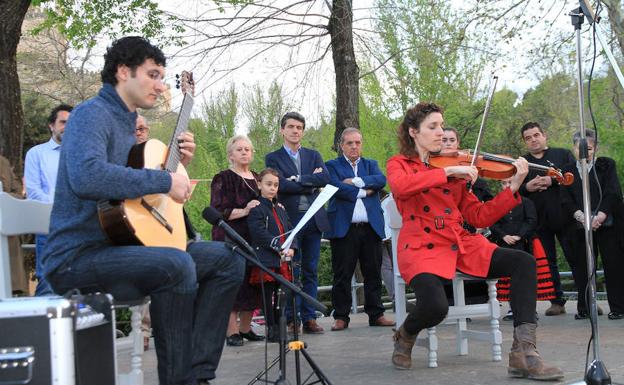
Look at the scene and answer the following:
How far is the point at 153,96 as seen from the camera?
380 cm

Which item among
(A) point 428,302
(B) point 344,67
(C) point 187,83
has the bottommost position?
(A) point 428,302

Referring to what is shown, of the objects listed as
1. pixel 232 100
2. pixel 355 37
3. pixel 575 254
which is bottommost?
pixel 575 254

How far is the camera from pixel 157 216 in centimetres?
362

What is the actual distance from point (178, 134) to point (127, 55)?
0.47m

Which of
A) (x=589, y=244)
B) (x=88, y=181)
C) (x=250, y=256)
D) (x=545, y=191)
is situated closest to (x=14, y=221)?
(x=88, y=181)

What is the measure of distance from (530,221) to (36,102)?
14.9 meters

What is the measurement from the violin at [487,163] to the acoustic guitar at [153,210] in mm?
1782

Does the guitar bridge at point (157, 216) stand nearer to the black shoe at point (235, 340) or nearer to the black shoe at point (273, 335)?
the black shoe at point (273, 335)

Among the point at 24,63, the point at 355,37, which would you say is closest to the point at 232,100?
the point at 24,63

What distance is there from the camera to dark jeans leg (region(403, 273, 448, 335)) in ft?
15.4

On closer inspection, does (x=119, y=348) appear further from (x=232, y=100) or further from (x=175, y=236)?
(x=232, y=100)

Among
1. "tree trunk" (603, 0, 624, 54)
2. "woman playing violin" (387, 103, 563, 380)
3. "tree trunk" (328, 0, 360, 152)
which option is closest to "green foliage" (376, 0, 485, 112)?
"tree trunk" (328, 0, 360, 152)

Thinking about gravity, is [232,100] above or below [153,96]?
above

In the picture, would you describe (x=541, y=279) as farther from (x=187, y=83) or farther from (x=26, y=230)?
(x=26, y=230)
